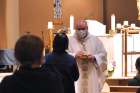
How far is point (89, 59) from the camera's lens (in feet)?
19.1

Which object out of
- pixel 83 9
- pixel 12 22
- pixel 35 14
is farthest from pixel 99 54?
pixel 35 14

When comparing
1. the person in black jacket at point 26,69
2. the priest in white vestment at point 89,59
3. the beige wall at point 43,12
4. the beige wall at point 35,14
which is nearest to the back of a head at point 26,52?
the person in black jacket at point 26,69

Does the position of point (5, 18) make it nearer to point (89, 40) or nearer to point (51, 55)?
point (89, 40)

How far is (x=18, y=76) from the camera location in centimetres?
229

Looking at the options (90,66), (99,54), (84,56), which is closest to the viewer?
(84,56)

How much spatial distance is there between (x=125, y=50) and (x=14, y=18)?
5317mm

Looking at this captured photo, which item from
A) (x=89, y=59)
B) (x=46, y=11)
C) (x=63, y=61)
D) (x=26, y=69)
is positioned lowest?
(x=89, y=59)

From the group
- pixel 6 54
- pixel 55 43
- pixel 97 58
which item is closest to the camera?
pixel 55 43

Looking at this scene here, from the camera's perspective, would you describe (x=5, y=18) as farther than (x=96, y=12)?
No

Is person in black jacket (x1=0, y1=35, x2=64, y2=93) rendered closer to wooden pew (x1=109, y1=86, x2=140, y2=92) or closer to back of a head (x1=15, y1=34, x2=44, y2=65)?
back of a head (x1=15, y1=34, x2=44, y2=65)

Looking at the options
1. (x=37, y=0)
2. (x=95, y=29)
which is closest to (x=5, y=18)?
(x=37, y=0)

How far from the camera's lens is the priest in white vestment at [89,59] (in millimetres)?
5832

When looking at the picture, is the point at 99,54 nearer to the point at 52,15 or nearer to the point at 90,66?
the point at 90,66

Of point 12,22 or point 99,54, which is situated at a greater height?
point 12,22
